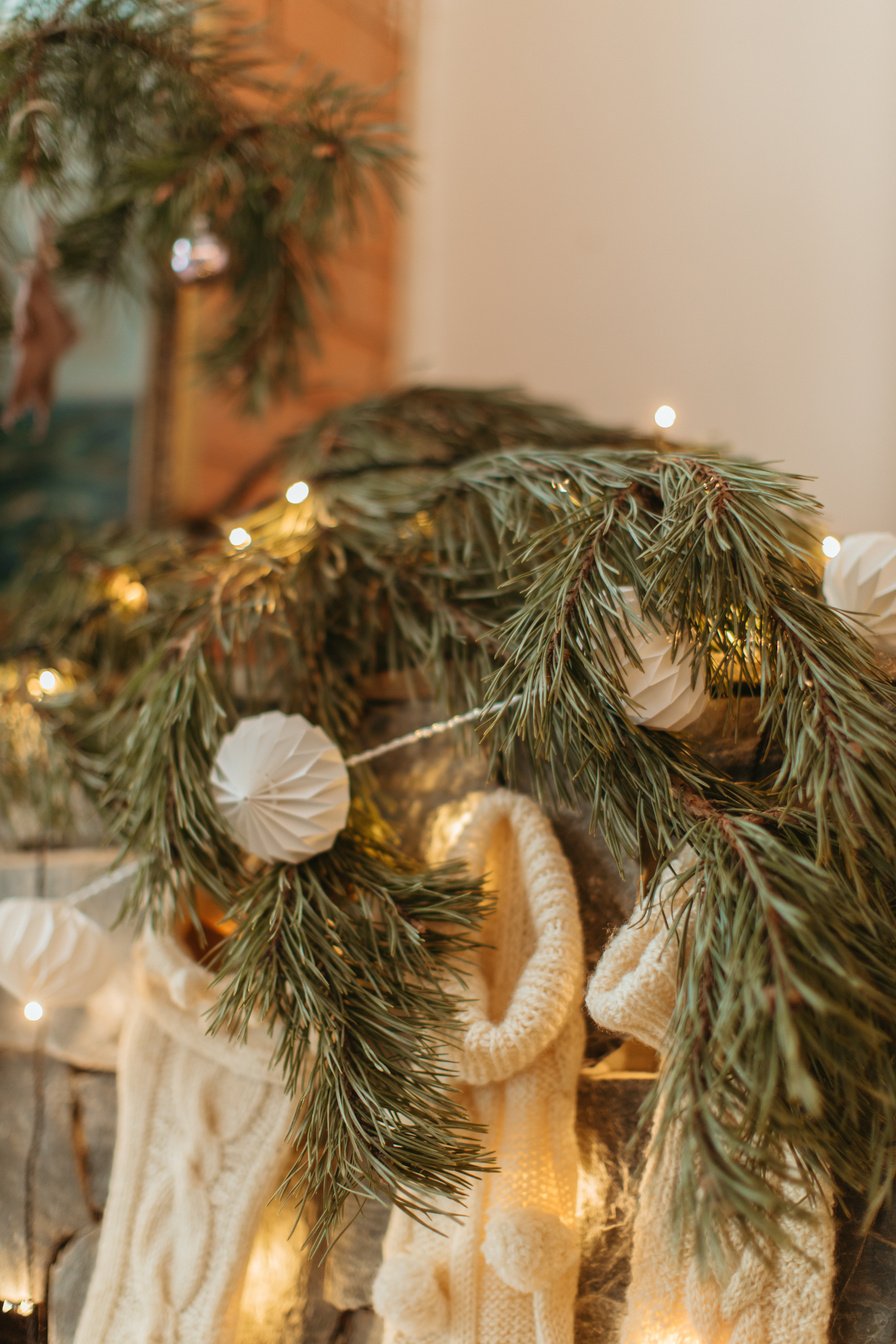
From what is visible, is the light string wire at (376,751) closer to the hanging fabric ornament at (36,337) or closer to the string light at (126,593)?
the string light at (126,593)

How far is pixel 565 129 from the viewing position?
1.07 m

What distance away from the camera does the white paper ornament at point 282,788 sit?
0.54 metres

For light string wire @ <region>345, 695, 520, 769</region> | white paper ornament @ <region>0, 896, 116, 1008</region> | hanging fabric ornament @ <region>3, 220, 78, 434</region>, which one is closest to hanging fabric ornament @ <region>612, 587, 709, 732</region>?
light string wire @ <region>345, 695, 520, 769</region>

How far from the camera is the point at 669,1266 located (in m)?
0.52

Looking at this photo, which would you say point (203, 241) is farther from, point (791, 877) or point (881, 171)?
point (791, 877)

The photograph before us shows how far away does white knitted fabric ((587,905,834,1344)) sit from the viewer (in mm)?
497

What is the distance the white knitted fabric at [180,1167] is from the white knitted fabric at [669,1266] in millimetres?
217

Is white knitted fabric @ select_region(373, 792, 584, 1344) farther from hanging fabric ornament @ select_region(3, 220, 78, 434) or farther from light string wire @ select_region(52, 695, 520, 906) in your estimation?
A: hanging fabric ornament @ select_region(3, 220, 78, 434)

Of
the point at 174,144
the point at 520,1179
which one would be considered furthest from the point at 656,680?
the point at 174,144

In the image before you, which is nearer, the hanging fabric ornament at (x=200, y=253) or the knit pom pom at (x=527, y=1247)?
the knit pom pom at (x=527, y=1247)

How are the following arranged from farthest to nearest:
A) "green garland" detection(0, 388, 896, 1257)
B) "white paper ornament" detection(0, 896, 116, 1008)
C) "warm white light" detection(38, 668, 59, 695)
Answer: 1. "warm white light" detection(38, 668, 59, 695)
2. "white paper ornament" detection(0, 896, 116, 1008)
3. "green garland" detection(0, 388, 896, 1257)

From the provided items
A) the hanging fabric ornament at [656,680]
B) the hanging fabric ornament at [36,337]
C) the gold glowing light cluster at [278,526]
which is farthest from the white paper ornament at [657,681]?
the hanging fabric ornament at [36,337]

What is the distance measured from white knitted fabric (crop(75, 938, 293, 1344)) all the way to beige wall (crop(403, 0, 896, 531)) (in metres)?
0.58

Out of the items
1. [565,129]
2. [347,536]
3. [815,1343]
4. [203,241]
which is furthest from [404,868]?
[565,129]
